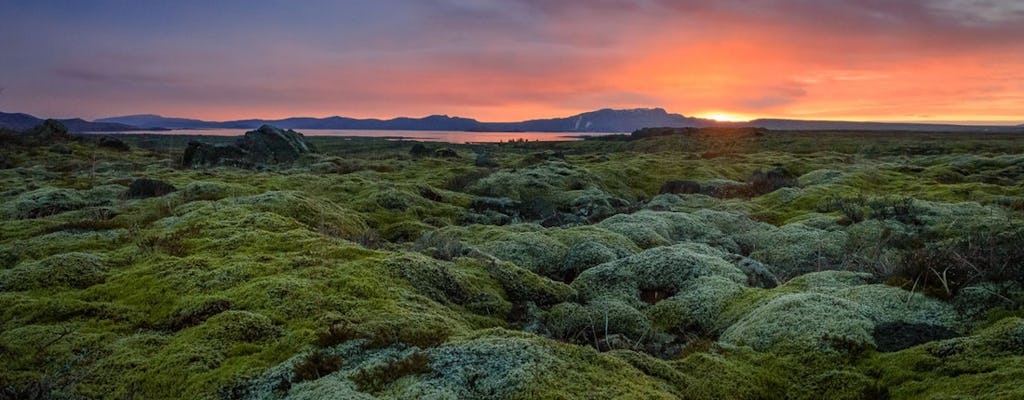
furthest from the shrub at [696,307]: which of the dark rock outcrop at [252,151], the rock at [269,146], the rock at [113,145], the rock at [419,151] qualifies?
the rock at [113,145]

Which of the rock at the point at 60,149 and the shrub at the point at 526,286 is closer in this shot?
the shrub at the point at 526,286

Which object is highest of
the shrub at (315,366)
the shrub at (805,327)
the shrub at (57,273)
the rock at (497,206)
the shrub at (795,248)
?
the shrub at (57,273)

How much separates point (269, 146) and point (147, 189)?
91.6ft

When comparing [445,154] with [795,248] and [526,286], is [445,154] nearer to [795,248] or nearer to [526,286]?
[795,248]

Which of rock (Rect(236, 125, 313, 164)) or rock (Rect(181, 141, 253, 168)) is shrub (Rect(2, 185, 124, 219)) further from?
rock (Rect(236, 125, 313, 164))

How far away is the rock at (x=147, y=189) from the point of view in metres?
18.9

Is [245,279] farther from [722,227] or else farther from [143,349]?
[722,227]

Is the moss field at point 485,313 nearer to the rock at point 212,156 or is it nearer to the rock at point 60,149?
the rock at point 212,156

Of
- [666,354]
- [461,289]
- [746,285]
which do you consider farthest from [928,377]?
[461,289]

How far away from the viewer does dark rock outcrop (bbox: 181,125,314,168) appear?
132ft

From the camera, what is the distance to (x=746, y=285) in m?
10.1

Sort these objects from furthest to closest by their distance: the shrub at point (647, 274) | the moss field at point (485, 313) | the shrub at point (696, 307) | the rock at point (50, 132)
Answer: the rock at point (50, 132), the shrub at point (647, 274), the shrub at point (696, 307), the moss field at point (485, 313)

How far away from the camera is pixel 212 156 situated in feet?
132

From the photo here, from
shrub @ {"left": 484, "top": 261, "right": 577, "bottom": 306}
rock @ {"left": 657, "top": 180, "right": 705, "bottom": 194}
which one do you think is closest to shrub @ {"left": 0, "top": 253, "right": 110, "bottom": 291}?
shrub @ {"left": 484, "top": 261, "right": 577, "bottom": 306}
